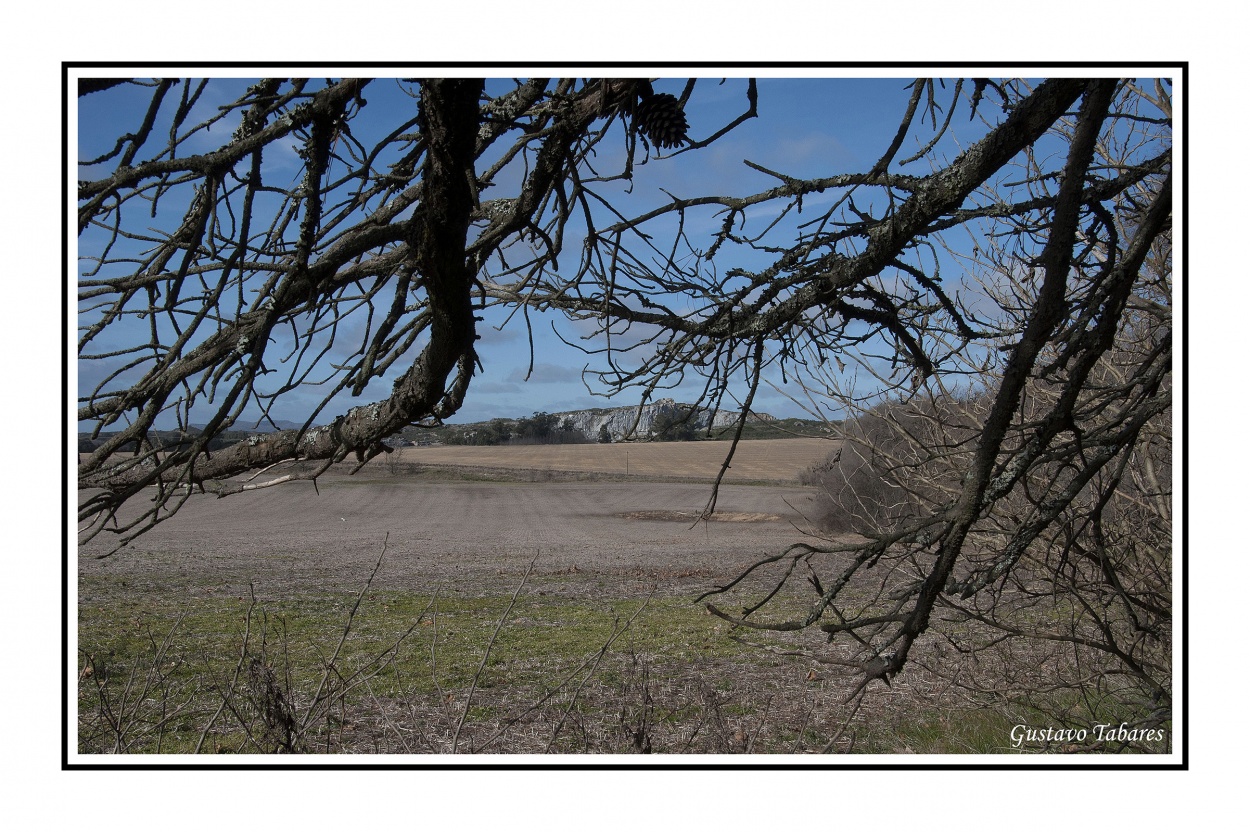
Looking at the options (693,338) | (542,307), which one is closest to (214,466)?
(542,307)

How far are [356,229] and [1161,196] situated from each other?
6.58 ft

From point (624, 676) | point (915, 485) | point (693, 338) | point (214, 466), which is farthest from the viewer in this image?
point (624, 676)

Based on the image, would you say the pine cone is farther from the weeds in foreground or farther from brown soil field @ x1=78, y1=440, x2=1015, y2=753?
the weeds in foreground

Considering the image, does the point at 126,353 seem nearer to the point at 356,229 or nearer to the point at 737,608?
the point at 356,229

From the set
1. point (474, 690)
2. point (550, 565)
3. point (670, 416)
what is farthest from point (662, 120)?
point (550, 565)

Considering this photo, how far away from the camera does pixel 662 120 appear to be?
1.81 metres

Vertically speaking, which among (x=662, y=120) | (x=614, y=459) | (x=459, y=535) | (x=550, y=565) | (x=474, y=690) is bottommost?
(x=459, y=535)

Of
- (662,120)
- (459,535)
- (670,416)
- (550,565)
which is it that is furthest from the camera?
(459,535)

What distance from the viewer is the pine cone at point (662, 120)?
5.86ft

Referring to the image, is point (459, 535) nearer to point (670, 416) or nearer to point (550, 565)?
point (550, 565)

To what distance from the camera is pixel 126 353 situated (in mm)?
2115

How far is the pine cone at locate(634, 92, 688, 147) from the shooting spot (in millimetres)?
1787

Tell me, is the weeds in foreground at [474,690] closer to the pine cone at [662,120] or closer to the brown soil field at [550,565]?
the brown soil field at [550,565]

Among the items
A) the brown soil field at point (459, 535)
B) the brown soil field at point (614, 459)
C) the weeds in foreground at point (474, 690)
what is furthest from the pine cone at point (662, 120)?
the brown soil field at point (614, 459)
